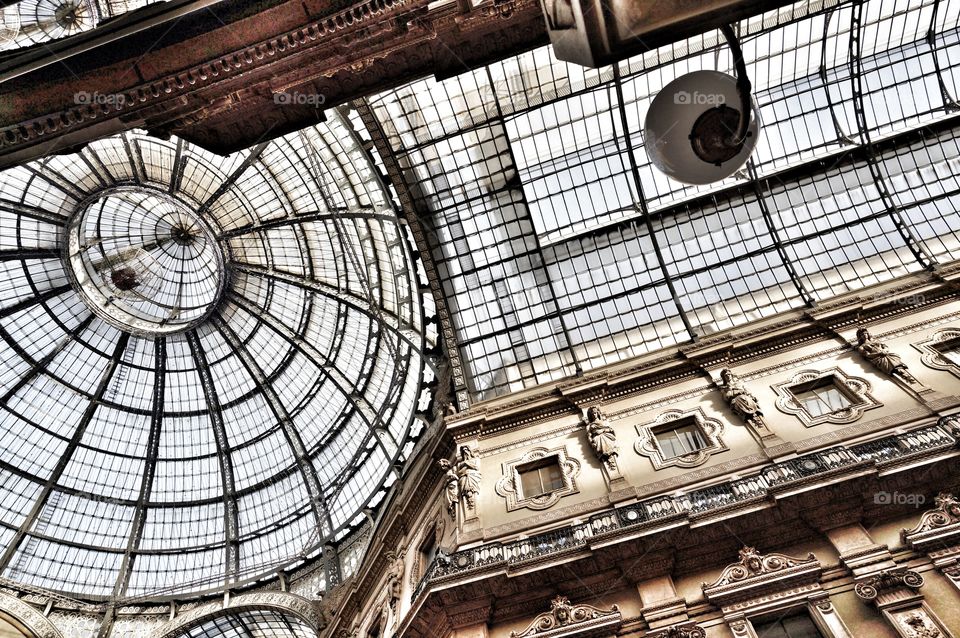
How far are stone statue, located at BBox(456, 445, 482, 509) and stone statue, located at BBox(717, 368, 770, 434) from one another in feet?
23.3

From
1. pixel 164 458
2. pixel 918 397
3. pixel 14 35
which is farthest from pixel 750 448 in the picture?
pixel 164 458

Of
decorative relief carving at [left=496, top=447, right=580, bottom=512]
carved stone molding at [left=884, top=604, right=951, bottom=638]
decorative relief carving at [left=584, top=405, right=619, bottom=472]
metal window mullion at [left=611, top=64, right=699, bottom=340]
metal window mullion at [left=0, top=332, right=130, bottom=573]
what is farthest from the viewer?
metal window mullion at [left=0, top=332, right=130, bottom=573]

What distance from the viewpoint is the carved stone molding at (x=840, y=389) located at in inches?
605

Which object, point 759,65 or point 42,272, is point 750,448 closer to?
point 759,65

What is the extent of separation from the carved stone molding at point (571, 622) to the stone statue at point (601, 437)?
4026mm

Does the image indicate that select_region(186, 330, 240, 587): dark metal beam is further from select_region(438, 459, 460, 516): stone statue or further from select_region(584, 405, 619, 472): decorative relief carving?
select_region(584, 405, 619, 472): decorative relief carving

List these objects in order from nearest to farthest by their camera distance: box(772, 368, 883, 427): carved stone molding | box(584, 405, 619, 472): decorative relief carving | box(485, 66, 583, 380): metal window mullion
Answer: box(772, 368, 883, 427): carved stone molding, box(584, 405, 619, 472): decorative relief carving, box(485, 66, 583, 380): metal window mullion

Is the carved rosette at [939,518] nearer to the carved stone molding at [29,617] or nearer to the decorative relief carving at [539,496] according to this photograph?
the decorative relief carving at [539,496]

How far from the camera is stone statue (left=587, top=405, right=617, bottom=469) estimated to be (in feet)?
53.7

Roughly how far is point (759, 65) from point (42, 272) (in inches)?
1180


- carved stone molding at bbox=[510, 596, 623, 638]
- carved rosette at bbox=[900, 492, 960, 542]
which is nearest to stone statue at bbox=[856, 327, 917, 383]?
carved rosette at bbox=[900, 492, 960, 542]

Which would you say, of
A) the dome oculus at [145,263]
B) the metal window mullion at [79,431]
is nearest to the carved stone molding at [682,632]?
the dome oculus at [145,263]

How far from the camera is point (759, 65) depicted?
2064 cm

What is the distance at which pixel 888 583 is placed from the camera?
1157 centimetres
